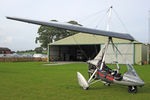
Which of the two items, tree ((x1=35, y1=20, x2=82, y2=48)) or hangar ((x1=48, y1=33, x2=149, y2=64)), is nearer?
hangar ((x1=48, y1=33, x2=149, y2=64))

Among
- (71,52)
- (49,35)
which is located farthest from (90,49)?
(49,35)

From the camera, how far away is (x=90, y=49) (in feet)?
171

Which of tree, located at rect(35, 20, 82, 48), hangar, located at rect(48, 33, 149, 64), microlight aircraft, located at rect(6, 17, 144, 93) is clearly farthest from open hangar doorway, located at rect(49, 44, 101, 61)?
microlight aircraft, located at rect(6, 17, 144, 93)

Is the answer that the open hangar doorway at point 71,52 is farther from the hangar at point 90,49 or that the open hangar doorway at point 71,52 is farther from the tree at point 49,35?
the tree at point 49,35

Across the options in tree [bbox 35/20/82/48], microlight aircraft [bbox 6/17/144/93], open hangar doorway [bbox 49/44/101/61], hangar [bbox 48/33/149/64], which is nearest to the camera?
microlight aircraft [bbox 6/17/144/93]

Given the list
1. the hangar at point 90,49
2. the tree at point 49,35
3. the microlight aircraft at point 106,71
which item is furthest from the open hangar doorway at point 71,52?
the microlight aircraft at point 106,71

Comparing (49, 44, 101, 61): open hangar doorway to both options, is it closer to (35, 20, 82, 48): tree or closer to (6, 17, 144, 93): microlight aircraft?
(35, 20, 82, 48): tree

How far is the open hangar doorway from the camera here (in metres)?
46.3

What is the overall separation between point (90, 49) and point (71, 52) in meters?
5.02

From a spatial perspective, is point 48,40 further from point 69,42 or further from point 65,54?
point 69,42

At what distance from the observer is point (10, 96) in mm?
8000

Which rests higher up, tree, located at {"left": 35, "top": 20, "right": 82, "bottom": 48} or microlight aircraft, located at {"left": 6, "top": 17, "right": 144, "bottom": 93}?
tree, located at {"left": 35, "top": 20, "right": 82, "bottom": 48}

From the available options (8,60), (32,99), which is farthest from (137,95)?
(8,60)

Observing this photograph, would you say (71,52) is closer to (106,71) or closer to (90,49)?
(90,49)
